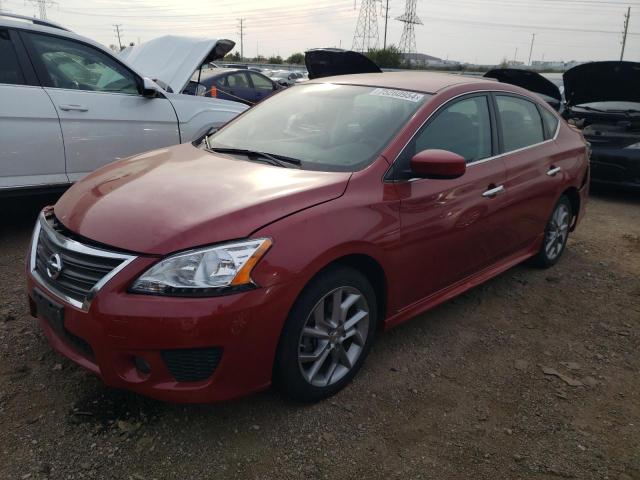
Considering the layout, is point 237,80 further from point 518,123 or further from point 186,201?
point 186,201

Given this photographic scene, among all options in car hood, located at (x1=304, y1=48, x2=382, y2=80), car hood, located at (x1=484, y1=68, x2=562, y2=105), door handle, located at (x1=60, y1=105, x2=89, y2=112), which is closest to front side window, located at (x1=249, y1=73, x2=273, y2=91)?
car hood, located at (x1=304, y1=48, x2=382, y2=80)

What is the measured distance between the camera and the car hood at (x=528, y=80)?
7.55 metres

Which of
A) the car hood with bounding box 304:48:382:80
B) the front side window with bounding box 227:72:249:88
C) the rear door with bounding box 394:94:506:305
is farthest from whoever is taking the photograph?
the front side window with bounding box 227:72:249:88

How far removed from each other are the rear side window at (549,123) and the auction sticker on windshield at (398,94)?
157cm

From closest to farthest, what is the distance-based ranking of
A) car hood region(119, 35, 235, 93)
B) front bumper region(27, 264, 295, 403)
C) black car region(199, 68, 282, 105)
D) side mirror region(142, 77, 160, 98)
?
front bumper region(27, 264, 295, 403), side mirror region(142, 77, 160, 98), car hood region(119, 35, 235, 93), black car region(199, 68, 282, 105)

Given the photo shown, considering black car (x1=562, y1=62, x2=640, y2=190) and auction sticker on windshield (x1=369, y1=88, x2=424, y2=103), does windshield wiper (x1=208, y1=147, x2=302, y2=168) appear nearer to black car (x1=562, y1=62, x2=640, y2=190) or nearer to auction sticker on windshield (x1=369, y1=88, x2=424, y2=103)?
auction sticker on windshield (x1=369, y1=88, x2=424, y2=103)

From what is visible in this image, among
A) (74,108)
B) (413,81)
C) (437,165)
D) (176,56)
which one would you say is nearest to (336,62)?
(176,56)

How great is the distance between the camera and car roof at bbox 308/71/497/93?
3.45m

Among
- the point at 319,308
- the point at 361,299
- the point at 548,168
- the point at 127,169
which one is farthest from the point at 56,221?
the point at 548,168

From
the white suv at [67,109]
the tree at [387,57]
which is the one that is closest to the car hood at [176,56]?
the white suv at [67,109]

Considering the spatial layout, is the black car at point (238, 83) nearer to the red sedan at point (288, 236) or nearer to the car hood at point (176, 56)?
the car hood at point (176, 56)

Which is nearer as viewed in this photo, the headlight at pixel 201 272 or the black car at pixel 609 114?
the headlight at pixel 201 272

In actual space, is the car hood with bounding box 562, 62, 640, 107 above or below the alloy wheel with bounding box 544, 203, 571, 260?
above

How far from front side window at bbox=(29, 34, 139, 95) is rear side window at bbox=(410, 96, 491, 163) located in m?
3.12
